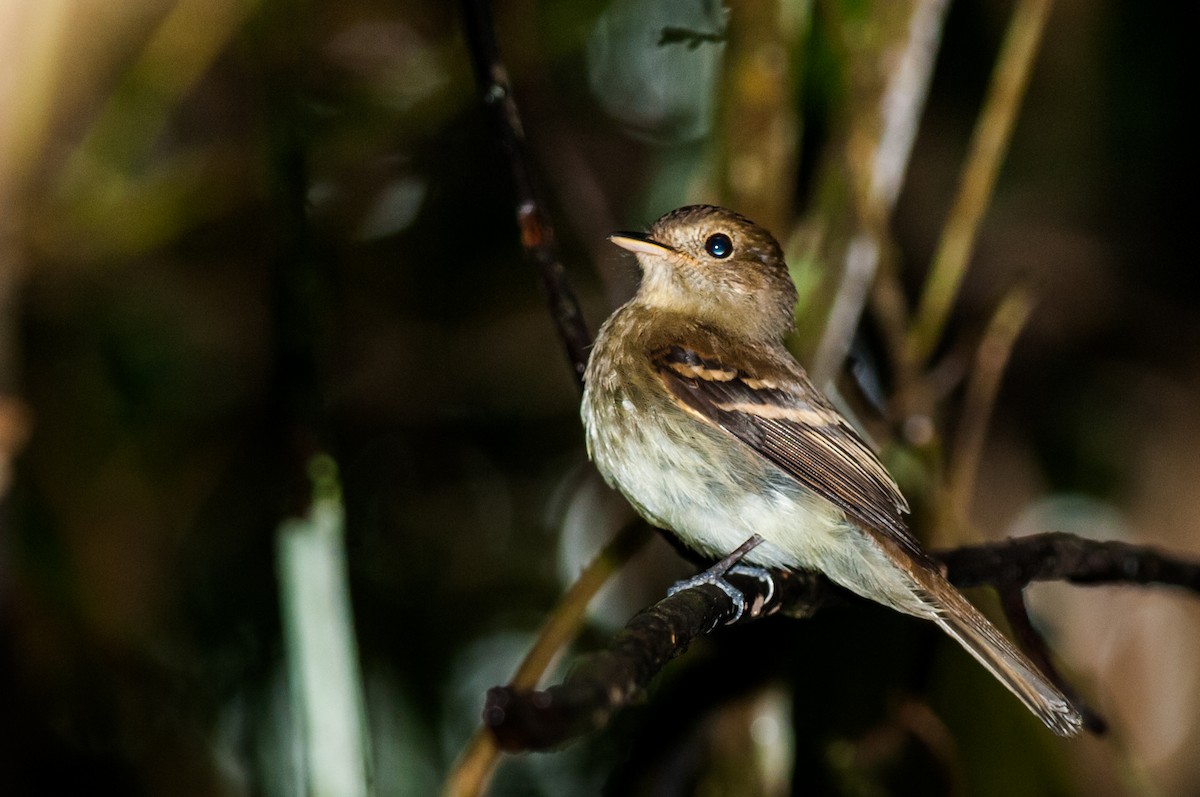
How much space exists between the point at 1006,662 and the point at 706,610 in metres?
1.04

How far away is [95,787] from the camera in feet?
13.9

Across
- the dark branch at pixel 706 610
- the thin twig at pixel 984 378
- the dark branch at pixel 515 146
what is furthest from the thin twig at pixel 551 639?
the thin twig at pixel 984 378

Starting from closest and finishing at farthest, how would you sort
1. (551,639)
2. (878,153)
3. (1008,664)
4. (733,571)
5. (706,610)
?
(706,610) < (1008,664) < (551,639) < (733,571) < (878,153)

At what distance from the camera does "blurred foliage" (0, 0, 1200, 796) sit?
12.2ft

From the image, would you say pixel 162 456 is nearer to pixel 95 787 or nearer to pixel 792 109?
pixel 95 787

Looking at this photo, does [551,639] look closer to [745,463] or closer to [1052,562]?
[745,463]

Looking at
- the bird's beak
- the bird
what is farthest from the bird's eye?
the bird

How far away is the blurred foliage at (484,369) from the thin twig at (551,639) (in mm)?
816

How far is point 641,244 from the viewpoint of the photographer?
3287mm

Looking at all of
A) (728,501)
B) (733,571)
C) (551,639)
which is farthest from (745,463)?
(551,639)

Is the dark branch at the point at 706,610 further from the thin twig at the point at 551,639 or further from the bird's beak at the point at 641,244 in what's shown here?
the bird's beak at the point at 641,244

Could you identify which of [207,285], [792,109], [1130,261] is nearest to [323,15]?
[207,285]

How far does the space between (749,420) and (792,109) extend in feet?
4.13

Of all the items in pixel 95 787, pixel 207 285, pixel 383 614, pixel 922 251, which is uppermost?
pixel 922 251
